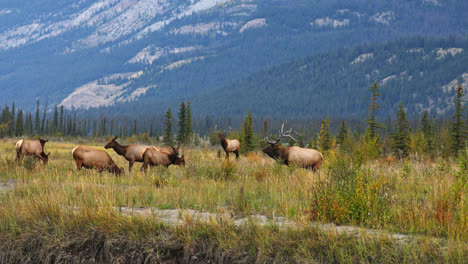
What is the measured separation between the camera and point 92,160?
1563cm

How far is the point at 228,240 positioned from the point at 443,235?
361 centimetres

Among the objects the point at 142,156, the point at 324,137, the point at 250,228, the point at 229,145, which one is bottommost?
the point at 324,137

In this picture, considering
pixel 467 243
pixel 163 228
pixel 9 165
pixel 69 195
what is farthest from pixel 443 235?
pixel 9 165

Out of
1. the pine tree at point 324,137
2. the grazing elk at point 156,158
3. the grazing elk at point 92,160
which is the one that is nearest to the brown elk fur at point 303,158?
the grazing elk at point 156,158

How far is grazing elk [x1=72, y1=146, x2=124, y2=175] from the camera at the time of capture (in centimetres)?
1543

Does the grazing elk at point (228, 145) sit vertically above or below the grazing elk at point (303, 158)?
below

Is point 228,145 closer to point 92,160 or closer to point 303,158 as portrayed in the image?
point 303,158

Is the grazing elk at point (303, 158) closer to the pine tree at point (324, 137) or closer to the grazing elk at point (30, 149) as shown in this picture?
the grazing elk at point (30, 149)

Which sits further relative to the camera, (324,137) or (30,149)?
(324,137)

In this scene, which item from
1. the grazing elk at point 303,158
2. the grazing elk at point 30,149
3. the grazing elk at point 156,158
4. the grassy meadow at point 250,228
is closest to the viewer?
the grassy meadow at point 250,228

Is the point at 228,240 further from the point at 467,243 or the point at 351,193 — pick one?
the point at 467,243

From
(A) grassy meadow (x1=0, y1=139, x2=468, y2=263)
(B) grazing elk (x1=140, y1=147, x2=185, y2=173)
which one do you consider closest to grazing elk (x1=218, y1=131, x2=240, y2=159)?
(B) grazing elk (x1=140, y1=147, x2=185, y2=173)

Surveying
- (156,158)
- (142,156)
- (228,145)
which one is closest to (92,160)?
(142,156)

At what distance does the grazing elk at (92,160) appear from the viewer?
15430 millimetres
